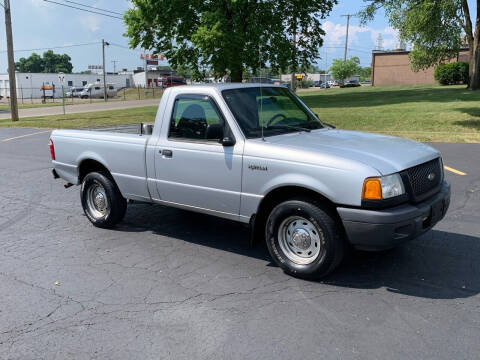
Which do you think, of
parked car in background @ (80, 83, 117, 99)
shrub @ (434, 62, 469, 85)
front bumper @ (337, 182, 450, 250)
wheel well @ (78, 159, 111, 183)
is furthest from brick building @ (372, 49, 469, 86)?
front bumper @ (337, 182, 450, 250)

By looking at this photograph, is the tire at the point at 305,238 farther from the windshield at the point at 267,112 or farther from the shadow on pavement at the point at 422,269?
the windshield at the point at 267,112

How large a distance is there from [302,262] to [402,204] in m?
1.08

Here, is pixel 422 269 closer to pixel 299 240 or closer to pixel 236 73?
pixel 299 240

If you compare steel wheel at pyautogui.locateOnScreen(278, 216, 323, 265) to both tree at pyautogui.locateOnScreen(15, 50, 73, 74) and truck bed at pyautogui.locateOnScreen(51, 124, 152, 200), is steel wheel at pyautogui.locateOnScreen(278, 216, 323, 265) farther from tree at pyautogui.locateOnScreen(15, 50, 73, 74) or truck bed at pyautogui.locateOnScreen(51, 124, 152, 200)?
tree at pyautogui.locateOnScreen(15, 50, 73, 74)

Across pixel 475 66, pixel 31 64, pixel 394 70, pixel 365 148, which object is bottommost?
pixel 365 148

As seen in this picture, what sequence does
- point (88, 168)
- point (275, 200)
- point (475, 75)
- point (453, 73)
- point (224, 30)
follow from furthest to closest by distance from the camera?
point (453, 73) < point (475, 75) < point (224, 30) < point (88, 168) < point (275, 200)

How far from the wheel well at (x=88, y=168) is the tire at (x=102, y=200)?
0.09 m

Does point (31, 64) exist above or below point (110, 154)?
above

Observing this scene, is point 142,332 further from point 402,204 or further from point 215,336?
point 402,204

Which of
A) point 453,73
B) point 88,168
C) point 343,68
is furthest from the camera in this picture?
point 343,68

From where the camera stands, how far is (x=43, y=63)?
171625mm

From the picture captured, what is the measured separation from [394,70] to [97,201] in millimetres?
61747

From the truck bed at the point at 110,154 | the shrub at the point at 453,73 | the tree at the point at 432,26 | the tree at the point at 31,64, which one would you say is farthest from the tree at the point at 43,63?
the truck bed at the point at 110,154

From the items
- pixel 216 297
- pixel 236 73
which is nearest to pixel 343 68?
pixel 236 73
